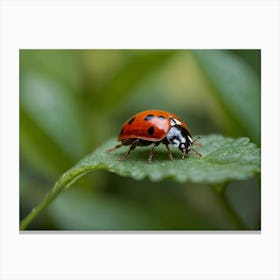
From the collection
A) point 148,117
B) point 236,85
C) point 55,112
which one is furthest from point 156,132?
point 55,112

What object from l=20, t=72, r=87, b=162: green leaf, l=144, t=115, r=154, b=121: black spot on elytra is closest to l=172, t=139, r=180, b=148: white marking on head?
l=144, t=115, r=154, b=121: black spot on elytra

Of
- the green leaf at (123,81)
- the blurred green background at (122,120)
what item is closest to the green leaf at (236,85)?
the blurred green background at (122,120)

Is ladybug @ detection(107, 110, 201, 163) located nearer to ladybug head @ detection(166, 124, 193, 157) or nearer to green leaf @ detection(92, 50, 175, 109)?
ladybug head @ detection(166, 124, 193, 157)

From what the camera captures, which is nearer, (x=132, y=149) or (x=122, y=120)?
(x=132, y=149)

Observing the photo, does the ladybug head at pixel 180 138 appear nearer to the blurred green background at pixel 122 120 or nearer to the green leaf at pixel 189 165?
the green leaf at pixel 189 165

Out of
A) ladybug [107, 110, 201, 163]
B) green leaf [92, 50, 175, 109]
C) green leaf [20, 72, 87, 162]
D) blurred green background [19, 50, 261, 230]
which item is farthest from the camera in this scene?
green leaf [92, 50, 175, 109]

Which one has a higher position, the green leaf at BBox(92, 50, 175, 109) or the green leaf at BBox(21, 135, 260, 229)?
the green leaf at BBox(92, 50, 175, 109)
